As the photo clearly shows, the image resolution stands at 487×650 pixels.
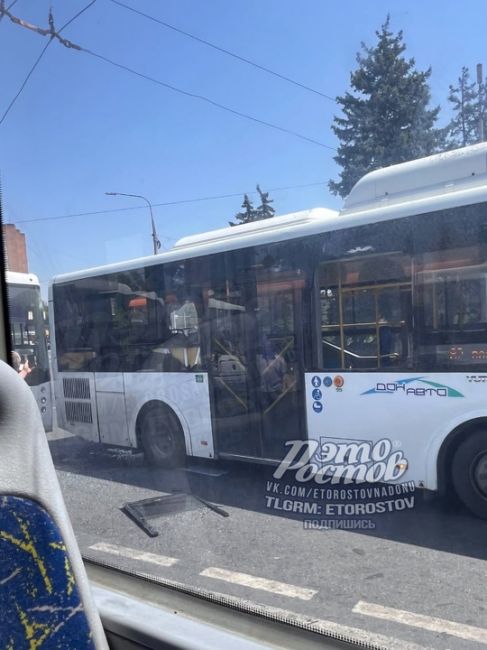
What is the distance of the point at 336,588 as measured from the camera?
298 centimetres

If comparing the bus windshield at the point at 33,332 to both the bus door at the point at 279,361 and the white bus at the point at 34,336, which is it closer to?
the white bus at the point at 34,336

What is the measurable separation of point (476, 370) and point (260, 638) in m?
2.88

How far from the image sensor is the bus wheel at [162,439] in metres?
5.80

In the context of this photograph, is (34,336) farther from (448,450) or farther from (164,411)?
(448,450)

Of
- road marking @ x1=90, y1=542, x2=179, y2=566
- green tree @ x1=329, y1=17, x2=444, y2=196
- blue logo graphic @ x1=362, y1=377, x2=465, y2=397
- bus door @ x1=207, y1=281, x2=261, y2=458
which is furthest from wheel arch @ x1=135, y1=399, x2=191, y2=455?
green tree @ x1=329, y1=17, x2=444, y2=196

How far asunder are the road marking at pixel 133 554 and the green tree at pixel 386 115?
2.40 metres

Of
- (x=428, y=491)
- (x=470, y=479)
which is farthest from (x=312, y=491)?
(x=470, y=479)

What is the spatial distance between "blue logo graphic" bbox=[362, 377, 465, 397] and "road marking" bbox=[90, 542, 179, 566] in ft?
6.53

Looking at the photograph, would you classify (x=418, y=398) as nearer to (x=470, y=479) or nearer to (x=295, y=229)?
(x=470, y=479)

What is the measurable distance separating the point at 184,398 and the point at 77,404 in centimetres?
165

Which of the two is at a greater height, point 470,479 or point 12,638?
point 12,638

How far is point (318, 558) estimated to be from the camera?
3.39m

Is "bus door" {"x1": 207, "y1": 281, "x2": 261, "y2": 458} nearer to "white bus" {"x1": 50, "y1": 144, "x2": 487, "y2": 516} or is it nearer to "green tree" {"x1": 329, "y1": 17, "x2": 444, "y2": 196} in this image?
"white bus" {"x1": 50, "y1": 144, "x2": 487, "y2": 516}

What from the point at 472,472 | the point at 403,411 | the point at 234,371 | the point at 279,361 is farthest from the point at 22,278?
the point at 472,472
